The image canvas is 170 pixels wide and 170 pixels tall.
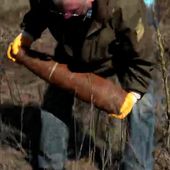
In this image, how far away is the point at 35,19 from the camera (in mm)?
4008

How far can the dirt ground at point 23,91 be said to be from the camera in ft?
14.4

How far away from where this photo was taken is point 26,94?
17.5 ft

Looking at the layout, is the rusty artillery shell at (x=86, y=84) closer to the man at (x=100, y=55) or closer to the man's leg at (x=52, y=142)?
the man at (x=100, y=55)

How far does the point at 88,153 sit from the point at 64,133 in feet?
1.14

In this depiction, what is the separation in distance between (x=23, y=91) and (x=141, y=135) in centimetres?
164

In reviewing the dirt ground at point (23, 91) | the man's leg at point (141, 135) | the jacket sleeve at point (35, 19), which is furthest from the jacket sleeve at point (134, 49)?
the dirt ground at point (23, 91)

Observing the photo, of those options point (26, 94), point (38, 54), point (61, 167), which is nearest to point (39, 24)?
point (38, 54)

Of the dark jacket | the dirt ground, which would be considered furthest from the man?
the dirt ground

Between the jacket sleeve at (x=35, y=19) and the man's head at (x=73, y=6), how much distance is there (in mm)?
334

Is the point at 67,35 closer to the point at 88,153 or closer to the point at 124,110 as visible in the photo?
the point at 124,110

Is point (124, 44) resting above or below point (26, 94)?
above

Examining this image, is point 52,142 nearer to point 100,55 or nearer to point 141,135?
point 141,135

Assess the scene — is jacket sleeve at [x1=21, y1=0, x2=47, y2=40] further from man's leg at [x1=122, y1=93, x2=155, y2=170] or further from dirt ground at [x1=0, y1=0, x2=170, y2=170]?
man's leg at [x1=122, y1=93, x2=155, y2=170]

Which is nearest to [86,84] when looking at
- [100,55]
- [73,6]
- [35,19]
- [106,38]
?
[100,55]
